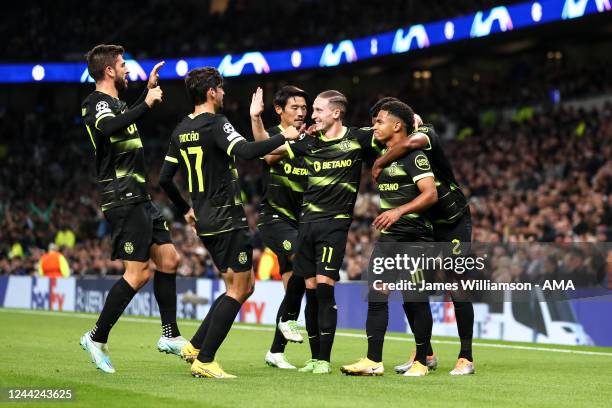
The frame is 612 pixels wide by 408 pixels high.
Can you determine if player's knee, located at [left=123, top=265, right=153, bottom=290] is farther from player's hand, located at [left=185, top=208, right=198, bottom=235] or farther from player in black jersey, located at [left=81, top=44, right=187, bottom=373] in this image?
player's hand, located at [left=185, top=208, right=198, bottom=235]

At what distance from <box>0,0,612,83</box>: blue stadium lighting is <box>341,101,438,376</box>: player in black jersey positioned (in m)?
15.0

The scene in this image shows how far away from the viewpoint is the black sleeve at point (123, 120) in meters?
8.46

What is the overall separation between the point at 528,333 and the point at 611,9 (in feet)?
33.9

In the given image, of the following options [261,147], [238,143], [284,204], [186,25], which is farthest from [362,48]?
[261,147]

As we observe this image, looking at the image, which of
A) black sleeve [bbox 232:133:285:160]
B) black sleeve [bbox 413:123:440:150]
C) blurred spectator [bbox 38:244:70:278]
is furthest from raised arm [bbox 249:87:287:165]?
blurred spectator [bbox 38:244:70:278]

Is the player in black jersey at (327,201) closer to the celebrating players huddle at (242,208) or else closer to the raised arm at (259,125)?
the celebrating players huddle at (242,208)

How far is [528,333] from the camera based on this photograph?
14.5 metres

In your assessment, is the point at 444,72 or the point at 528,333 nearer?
the point at 528,333

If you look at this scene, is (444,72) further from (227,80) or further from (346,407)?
(346,407)

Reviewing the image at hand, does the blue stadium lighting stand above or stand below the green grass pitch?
above

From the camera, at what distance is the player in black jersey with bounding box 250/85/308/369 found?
9.51m

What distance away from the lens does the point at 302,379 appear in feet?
27.3

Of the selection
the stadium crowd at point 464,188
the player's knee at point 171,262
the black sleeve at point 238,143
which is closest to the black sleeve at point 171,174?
the player's knee at point 171,262

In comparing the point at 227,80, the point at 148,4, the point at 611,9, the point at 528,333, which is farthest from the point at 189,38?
the point at 528,333
